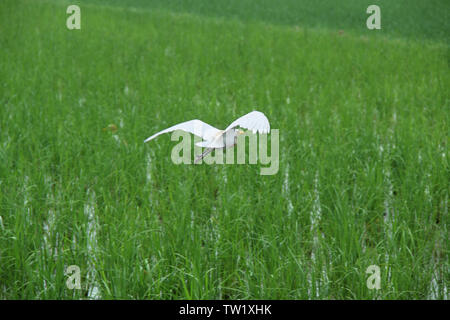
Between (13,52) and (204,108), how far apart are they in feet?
10.8

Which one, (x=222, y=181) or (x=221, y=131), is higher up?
(x=221, y=131)

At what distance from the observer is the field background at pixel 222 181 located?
59.8 inches

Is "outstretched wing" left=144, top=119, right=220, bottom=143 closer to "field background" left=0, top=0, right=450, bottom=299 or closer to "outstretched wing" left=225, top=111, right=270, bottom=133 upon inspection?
"outstretched wing" left=225, top=111, right=270, bottom=133

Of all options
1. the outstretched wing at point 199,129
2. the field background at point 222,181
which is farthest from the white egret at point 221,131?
the field background at point 222,181

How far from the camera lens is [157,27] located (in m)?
6.59

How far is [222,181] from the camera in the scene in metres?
2.00

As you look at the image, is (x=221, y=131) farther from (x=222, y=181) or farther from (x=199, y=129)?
(x=222, y=181)

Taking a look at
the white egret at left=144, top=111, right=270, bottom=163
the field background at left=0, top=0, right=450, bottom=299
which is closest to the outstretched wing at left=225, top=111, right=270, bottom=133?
the white egret at left=144, top=111, right=270, bottom=163

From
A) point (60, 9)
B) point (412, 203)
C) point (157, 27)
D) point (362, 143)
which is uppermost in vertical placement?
point (60, 9)

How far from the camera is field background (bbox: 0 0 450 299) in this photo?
59.8 inches

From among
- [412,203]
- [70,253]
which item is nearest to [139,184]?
[70,253]

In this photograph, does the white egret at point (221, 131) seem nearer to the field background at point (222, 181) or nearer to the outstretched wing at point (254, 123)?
the outstretched wing at point (254, 123)

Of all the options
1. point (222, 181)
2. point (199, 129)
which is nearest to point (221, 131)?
point (199, 129)

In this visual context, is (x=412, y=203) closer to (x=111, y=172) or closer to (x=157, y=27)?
(x=111, y=172)
